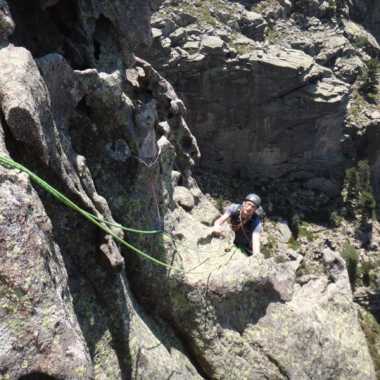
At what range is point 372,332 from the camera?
3978cm

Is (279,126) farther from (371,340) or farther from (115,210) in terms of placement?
(115,210)

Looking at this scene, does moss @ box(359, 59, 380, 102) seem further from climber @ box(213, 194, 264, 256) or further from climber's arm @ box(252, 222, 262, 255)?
climber's arm @ box(252, 222, 262, 255)

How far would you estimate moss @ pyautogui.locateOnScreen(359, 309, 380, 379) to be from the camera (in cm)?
3512

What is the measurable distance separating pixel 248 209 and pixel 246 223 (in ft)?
2.52

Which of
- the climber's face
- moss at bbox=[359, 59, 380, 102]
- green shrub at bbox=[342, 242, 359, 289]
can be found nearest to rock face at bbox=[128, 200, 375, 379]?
the climber's face

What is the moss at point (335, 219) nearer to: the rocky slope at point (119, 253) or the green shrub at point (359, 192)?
the green shrub at point (359, 192)

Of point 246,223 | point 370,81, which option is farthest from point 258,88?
point 246,223

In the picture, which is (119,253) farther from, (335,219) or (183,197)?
(335,219)

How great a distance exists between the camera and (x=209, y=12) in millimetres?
54500

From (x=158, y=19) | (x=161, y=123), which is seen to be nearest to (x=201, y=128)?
(x=158, y=19)

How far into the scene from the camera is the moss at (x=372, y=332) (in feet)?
115

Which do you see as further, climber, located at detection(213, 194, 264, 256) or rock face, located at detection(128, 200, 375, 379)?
climber, located at detection(213, 194, 264, 256)

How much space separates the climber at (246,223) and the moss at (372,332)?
2367cm

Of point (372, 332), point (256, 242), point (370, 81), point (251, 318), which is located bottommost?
point (372, 332)
